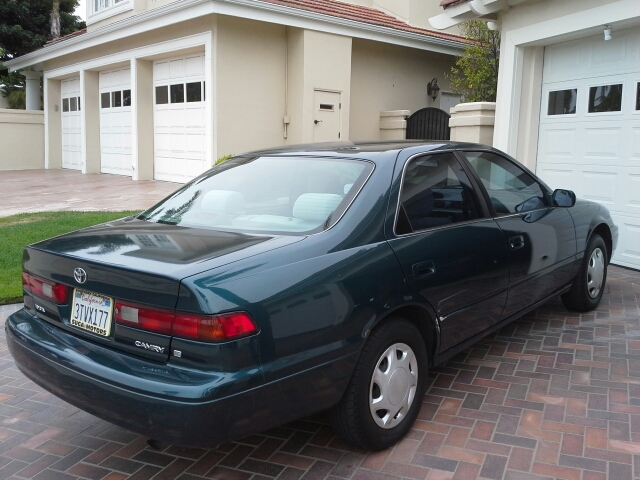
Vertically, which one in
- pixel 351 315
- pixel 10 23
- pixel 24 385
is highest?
pixel 10 23

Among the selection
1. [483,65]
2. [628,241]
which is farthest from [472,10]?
[628,241]

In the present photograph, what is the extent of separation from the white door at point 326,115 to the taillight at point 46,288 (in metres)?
10.6

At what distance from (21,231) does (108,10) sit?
34.5 ft

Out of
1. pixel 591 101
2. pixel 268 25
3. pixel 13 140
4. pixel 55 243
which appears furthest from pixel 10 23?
pixel 55 243

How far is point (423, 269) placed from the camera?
3.45m

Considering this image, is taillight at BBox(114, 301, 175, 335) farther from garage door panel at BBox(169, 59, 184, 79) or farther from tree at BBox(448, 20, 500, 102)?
garage door panel at BBox(169, 59, 184, 79)

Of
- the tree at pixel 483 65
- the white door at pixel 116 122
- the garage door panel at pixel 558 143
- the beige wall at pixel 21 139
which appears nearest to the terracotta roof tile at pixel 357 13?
the tree at pixel 483 65

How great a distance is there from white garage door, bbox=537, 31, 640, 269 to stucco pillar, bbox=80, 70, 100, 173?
13.8 meters

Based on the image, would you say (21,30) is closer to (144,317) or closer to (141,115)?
(141,115)

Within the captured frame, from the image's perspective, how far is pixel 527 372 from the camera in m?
4.34

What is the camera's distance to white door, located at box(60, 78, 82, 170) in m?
19.8

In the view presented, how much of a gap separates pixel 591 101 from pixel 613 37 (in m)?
0.79

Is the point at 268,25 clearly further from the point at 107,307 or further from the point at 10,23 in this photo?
the point at 10,23

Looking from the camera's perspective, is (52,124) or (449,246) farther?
(52,124)
